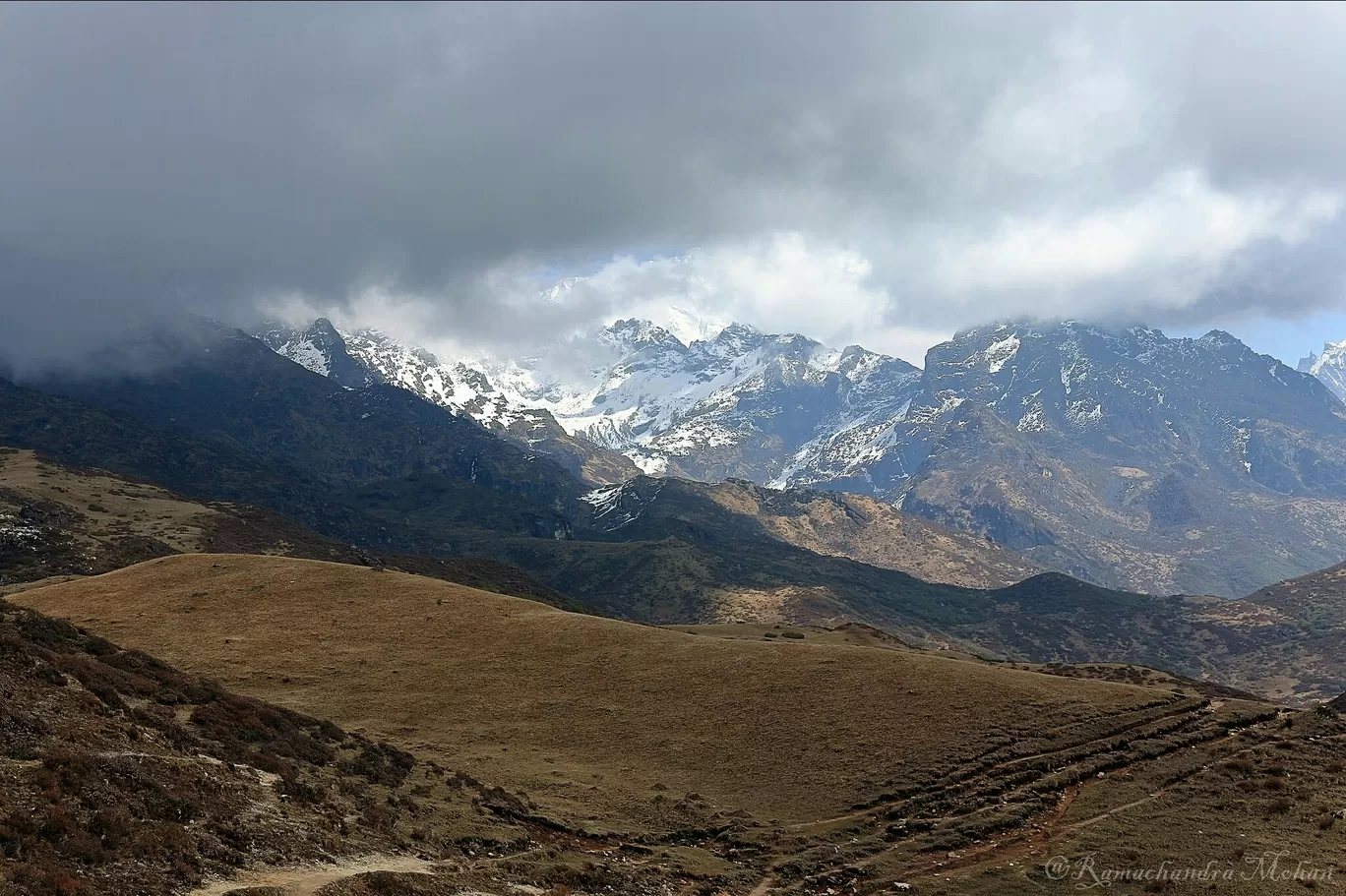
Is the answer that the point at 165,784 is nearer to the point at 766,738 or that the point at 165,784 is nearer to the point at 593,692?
the point at 766,738

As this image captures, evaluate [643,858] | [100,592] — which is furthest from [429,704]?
[100,592]

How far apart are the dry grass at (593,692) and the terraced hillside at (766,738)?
24cm

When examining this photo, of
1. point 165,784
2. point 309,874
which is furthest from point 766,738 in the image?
point 165,784

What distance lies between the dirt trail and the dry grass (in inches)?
581

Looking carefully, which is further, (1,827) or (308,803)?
(308,803)

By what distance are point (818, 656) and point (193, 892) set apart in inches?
2203

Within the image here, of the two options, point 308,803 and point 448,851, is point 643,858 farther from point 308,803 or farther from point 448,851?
point 308,803

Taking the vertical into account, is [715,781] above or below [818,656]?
below

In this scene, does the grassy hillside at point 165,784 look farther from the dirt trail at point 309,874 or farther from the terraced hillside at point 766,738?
the terraced hillside at point 766,738

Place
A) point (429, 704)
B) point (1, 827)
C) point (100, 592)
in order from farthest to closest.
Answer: point (100, 592), point (429, 704), point (1, 827)

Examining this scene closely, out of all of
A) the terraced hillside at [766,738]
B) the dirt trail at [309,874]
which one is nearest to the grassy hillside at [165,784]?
the dirt trail at [309,874]

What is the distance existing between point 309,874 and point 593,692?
40138 mm

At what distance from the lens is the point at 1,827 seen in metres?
28.7

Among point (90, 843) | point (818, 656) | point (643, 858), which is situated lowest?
point (643, 858)
